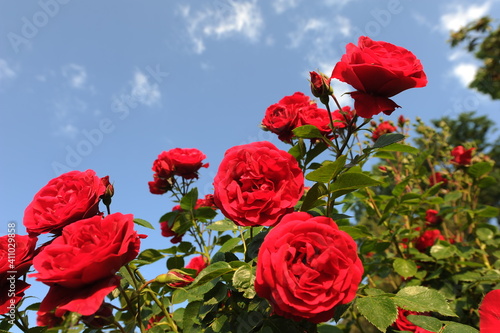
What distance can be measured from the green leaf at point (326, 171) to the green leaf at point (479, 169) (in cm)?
197

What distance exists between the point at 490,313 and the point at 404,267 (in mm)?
1246

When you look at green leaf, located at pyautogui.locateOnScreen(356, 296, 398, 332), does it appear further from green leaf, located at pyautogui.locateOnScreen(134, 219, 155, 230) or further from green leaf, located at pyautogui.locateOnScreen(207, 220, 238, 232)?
green leaf, located at pyautogui.locateOnScreen(134, 219, 155, 230)

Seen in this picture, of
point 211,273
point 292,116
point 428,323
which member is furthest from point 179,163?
point 428,323

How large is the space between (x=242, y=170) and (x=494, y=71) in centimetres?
958

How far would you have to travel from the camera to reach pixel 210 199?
6.08 ft

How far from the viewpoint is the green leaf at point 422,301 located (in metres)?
0.86

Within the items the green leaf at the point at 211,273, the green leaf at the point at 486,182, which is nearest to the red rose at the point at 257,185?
the green leaf at the point at 211,273

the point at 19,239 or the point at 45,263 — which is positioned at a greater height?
the point at 19,239

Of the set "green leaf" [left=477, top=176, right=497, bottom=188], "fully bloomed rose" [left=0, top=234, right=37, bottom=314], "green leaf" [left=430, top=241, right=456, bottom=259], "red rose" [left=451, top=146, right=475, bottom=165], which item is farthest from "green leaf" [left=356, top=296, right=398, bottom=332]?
"red rose" [left=451, top=146, right=475, bottom=165]

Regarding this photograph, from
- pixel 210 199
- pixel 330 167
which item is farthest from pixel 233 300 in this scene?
pixel 210 199

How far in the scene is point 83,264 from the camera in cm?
69

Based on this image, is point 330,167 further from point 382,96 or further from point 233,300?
point 233,300

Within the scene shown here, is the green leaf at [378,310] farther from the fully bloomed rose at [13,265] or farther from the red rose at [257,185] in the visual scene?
the fully bloomed rose at [13,265]

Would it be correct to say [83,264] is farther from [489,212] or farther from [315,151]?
[489,212]
